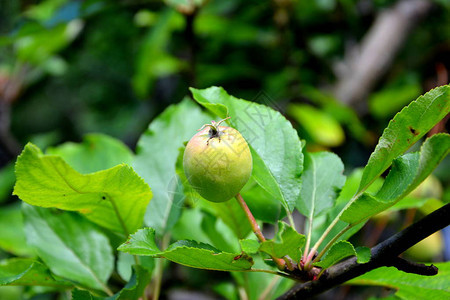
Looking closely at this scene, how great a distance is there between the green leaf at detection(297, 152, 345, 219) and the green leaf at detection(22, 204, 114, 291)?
0.35 metres

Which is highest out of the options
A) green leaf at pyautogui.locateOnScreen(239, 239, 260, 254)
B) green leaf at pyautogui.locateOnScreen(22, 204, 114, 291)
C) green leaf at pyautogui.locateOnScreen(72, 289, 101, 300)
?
green leaf at pyautogui.locateOnScreen(239, 239, 260, 254)

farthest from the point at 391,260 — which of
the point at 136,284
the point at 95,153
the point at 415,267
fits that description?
the point at 95,153

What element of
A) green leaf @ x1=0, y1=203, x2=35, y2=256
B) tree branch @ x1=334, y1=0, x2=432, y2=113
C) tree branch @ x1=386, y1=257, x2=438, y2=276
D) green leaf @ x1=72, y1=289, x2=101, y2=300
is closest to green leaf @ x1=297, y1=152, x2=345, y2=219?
tree branch @ x1=386, y1=257, x2=438, y2=276

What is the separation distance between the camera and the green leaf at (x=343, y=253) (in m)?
0.44

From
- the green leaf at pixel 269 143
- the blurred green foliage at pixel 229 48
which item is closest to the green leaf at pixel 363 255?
the green leaf at pixel 269 143

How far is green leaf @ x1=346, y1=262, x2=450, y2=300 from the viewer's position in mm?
544

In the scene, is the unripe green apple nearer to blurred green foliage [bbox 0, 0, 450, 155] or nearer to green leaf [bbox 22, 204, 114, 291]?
green leaf [bbox 22, 204, 114, 291]

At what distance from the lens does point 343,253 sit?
0.46 meters

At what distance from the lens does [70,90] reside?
133 inches

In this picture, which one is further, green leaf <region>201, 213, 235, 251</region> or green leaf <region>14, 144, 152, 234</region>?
green leaf <region>201, 213, 235, 251</region>

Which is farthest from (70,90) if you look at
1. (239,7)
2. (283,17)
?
(283,17)

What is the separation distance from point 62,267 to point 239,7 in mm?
1307

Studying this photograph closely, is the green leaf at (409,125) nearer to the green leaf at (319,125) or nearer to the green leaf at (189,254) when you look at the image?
the green leaf at (189,254)

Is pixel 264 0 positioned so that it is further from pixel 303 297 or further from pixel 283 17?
pixel 303 297
